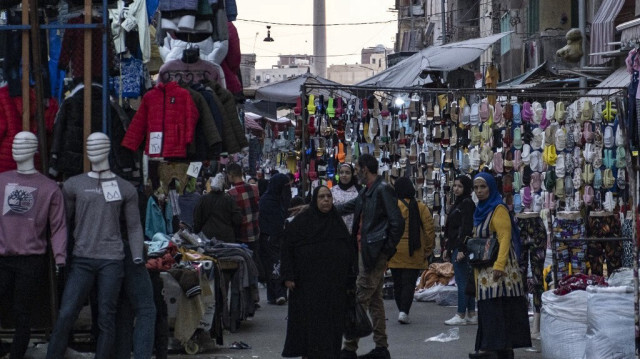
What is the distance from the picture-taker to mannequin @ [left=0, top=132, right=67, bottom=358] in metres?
9.55

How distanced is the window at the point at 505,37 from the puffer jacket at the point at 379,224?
2144cm

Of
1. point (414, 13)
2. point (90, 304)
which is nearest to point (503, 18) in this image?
point (90, 304)

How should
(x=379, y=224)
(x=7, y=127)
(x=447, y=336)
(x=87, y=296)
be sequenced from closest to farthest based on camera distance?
(x=87, y=296) → (x=7, y=127) → (x=379, y=224) → (x=447, y=336)

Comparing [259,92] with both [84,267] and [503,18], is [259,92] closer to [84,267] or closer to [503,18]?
[84,267]

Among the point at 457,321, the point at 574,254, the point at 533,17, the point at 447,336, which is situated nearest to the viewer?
the point at 447,336

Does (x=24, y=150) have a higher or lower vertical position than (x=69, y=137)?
lower

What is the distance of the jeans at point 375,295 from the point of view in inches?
475

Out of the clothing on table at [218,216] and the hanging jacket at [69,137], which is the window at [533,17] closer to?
the clothing on table at [218,216]

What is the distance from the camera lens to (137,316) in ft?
33.1

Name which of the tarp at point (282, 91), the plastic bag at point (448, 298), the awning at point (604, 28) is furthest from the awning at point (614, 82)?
the tarp at point (282, 91)

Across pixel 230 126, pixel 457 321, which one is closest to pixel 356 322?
pixel 230 126

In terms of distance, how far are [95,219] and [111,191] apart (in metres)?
0.24

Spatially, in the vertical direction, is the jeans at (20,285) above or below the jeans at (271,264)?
above

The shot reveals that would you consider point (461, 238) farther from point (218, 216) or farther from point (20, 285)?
point (20, 285)
